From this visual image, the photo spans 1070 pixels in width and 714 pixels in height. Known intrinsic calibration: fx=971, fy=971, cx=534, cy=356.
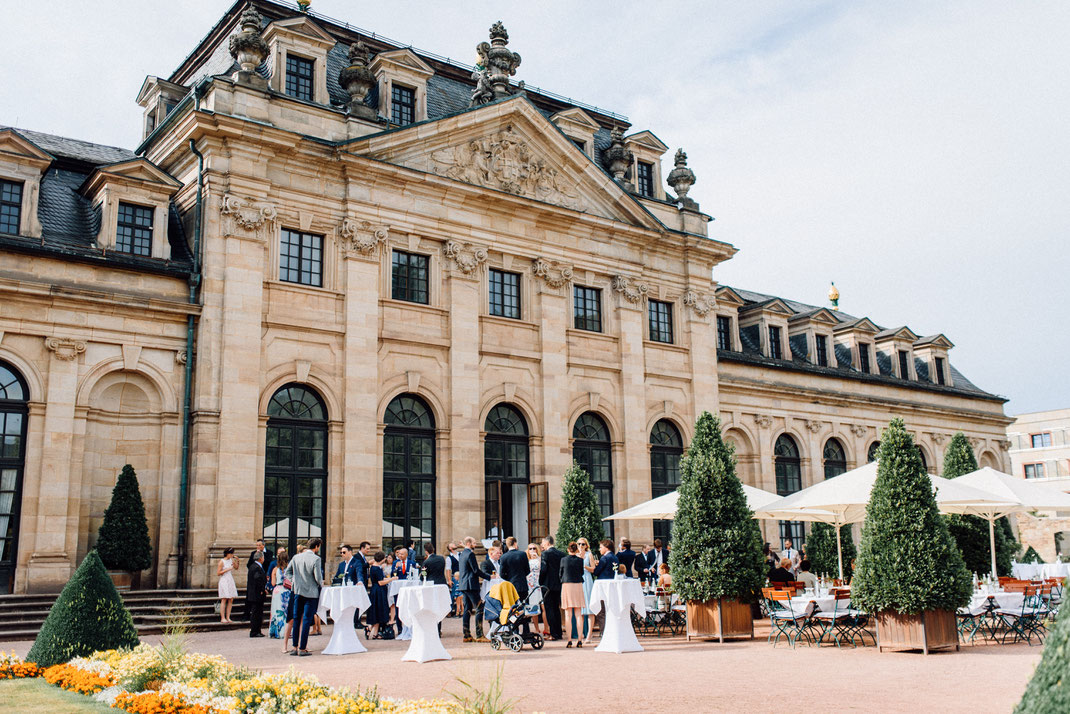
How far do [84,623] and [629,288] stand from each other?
20.6m

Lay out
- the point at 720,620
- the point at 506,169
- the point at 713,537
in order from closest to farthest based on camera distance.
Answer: the point at 720,620
the point at 713,537
the point at 506,169

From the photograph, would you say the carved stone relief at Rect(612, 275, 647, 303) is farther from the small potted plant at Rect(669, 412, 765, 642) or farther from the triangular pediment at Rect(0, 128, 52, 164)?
the triangular pediment at Rect(0, 128, 52, 164)

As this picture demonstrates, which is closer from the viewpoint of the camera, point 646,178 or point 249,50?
point 249,50

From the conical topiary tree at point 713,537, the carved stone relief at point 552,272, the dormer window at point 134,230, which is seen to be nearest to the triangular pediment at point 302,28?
the dormer window at point 134,230

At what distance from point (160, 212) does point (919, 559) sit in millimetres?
18150

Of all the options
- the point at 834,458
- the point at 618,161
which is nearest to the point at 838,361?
the point at 834,458

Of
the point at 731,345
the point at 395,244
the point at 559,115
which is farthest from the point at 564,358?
the point at 731,345

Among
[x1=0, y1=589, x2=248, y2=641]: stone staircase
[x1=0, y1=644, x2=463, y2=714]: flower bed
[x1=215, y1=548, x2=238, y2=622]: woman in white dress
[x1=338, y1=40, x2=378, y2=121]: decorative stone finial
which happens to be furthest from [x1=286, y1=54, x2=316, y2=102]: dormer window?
[x1=0, y1=644, x2=463, y2=714]: flower bed

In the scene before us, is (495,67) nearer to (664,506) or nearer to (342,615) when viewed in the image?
(664,506)

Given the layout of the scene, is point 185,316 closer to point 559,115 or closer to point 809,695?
point 559,115

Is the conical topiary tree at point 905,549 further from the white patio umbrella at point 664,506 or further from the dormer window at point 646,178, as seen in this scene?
the dormer window at point 646,178

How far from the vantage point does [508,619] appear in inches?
619

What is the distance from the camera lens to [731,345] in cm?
3622

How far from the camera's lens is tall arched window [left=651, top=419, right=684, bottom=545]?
30.5m
